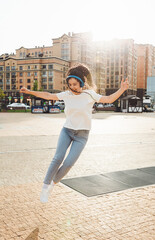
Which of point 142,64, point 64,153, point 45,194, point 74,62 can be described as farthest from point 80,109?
point 142,64

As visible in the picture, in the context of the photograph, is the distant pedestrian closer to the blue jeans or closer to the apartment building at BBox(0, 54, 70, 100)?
the blue jeans

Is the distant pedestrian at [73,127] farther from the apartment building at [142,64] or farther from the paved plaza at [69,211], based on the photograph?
the apartment building at [142,64]

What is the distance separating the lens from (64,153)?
340cm

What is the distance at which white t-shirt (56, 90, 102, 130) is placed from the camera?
3.40 meters

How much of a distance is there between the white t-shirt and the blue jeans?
8 centimetres

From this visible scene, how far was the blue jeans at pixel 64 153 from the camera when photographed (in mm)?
3373

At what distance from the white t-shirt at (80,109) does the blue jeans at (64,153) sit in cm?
8

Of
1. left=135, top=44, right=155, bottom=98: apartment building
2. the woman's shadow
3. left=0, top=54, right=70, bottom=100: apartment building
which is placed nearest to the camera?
the woman's shadow

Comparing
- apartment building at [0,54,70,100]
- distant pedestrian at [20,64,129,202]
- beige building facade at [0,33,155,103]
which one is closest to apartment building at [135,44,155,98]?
beige building facade at [0,33,155,103]

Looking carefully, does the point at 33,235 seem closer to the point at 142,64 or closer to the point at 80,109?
the point at 80,109

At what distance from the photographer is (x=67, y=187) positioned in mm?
4383

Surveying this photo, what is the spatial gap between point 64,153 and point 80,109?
0.59 metres

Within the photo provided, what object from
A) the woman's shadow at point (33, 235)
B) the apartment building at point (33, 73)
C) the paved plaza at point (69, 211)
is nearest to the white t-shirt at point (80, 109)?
the paved plaza at point (69, 211)

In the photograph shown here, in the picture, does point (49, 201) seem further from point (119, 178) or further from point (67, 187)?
point (119, 178)
